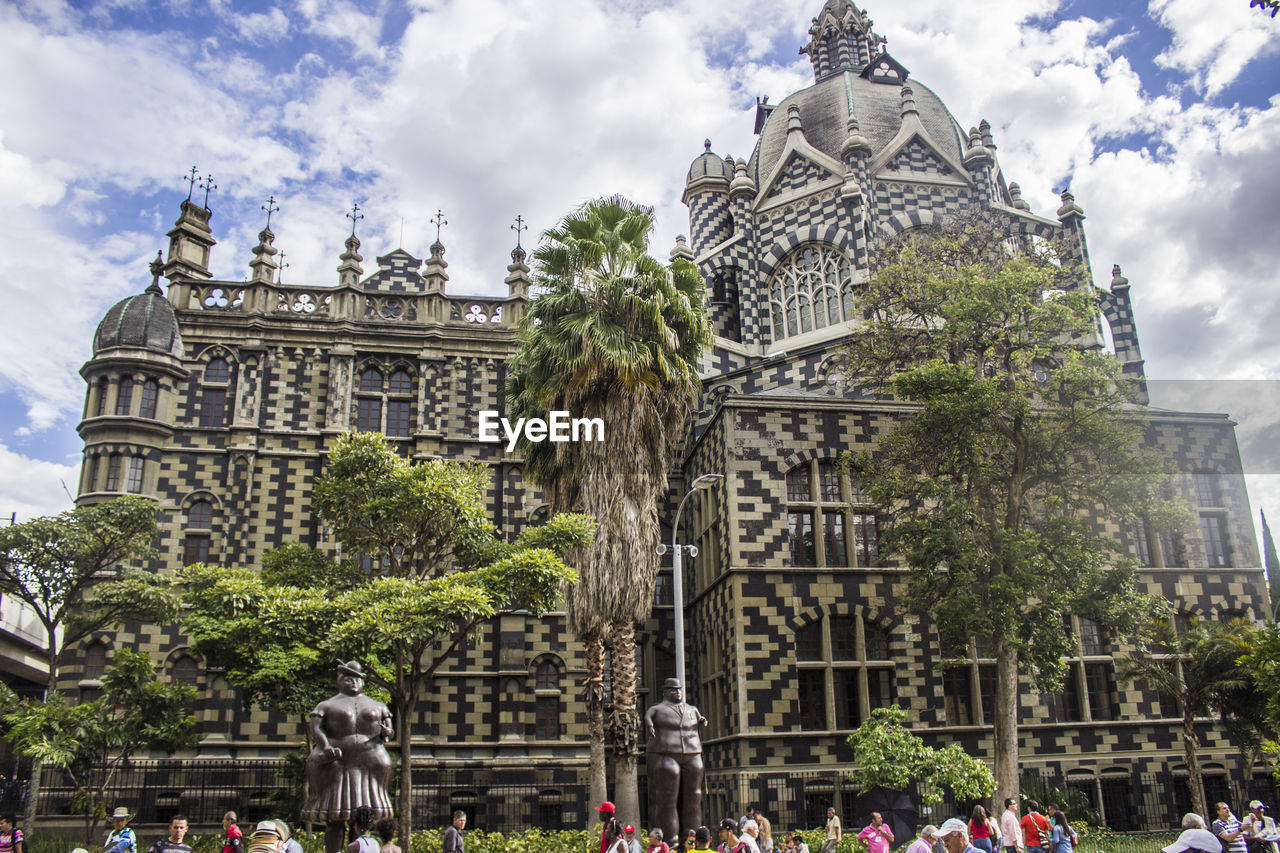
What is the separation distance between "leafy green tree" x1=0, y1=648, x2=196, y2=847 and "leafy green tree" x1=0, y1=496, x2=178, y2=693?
4.40 feet

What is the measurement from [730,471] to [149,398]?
19.4 metres

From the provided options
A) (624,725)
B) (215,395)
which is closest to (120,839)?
(624,725)

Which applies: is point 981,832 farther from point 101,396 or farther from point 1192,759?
point 101,396

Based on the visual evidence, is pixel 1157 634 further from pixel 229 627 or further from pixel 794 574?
pixel 229 627

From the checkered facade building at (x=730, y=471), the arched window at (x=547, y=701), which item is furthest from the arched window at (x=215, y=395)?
the arched window at (x=547, y=701)

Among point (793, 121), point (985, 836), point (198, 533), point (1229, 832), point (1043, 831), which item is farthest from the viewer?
point (793, 121)

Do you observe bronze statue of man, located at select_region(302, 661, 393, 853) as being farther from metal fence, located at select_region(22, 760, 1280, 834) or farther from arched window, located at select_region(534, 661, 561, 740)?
arched window, located at select_region(534, 661, 561, 740)

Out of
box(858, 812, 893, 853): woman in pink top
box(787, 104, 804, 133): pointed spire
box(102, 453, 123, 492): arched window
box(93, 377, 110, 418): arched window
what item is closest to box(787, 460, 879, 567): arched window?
box(858, 812, 893, 853): woman in pink top

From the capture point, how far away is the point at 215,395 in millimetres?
34594

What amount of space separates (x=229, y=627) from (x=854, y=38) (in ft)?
148

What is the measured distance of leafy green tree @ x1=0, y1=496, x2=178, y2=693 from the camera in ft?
82.1

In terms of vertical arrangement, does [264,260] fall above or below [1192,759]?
above

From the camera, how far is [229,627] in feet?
68.9

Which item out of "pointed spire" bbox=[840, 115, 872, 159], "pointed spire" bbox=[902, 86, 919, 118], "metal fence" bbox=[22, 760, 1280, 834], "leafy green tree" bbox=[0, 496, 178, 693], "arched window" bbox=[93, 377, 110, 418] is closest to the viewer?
"leafy green tree" bbox=[0, 496, 178, 693]
